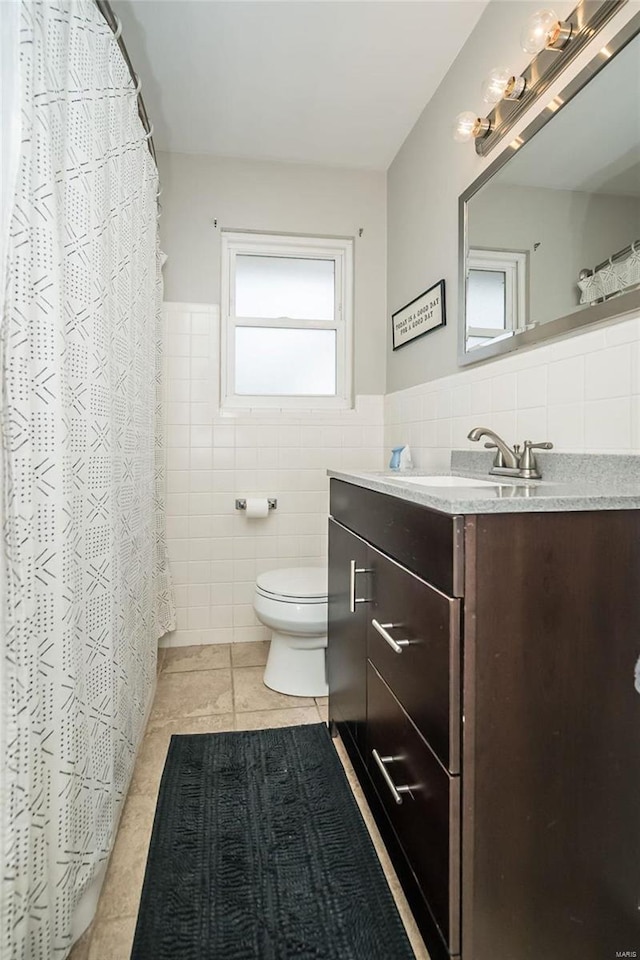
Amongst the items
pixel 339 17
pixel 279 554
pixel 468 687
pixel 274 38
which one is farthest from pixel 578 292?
pixel 279 554

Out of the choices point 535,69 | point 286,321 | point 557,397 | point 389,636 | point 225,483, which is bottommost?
point 389,636

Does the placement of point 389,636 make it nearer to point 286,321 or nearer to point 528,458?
point 528,458

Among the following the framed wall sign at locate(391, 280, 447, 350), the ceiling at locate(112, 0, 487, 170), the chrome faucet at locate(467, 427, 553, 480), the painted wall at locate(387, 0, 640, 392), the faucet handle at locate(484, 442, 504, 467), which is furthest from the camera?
the framed wall sign at locate(391, 280, 447, 350)

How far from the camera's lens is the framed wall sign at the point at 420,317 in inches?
77.3

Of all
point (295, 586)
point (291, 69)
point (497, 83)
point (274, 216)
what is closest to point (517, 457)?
point (295, 586)

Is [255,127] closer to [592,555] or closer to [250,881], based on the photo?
[592,555]

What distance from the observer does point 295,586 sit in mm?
1936

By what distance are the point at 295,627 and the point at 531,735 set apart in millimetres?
1146

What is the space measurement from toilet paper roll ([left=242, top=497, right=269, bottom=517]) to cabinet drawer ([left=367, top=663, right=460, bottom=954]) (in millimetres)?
1337

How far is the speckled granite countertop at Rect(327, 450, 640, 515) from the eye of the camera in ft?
2.64

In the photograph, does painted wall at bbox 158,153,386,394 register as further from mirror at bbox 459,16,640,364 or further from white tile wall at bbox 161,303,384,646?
mirror at bbox 459,16,640,364

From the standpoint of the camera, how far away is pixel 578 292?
119 cm

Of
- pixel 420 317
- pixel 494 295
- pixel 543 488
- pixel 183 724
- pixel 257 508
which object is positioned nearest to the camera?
pixel 543 488

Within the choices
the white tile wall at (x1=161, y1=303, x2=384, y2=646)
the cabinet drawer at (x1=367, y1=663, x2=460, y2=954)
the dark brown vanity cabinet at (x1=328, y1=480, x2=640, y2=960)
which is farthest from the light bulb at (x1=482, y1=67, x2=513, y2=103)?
the cabinet drawer at (x1=367, y1=663, x2=460, y2=954)
